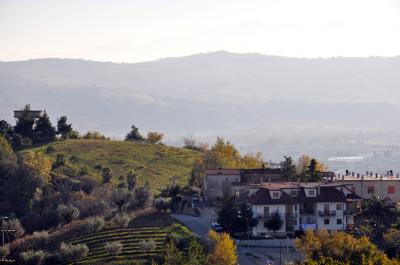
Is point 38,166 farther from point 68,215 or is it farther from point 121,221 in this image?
point 121,221

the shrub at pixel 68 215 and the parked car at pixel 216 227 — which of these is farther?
the shrub at pixel 68 215

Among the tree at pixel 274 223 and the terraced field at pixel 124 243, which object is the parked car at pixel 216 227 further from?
the terraced field at pixel 124 243

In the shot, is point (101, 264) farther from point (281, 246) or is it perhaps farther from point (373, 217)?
point (373, 217)

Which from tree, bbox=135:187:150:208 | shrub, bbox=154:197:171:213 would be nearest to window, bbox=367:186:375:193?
shrub, bbox=154:197:171:213

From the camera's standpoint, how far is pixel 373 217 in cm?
7700

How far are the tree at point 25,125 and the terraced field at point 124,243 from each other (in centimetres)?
4374

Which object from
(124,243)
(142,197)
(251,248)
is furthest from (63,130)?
(251,248)

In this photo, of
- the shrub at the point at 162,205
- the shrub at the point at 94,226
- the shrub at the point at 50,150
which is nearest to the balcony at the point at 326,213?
the shrub at the point at 162,205

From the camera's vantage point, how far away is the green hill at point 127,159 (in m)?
101

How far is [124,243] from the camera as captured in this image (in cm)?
7100

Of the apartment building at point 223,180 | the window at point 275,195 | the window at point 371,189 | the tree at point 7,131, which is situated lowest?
the window at point 275,195

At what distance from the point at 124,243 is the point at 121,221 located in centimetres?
426

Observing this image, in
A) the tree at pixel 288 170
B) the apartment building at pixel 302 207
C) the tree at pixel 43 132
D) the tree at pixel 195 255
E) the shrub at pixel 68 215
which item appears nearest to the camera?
the tree at pixel 195 255

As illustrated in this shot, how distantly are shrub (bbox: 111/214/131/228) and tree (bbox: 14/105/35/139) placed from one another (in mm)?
41458
